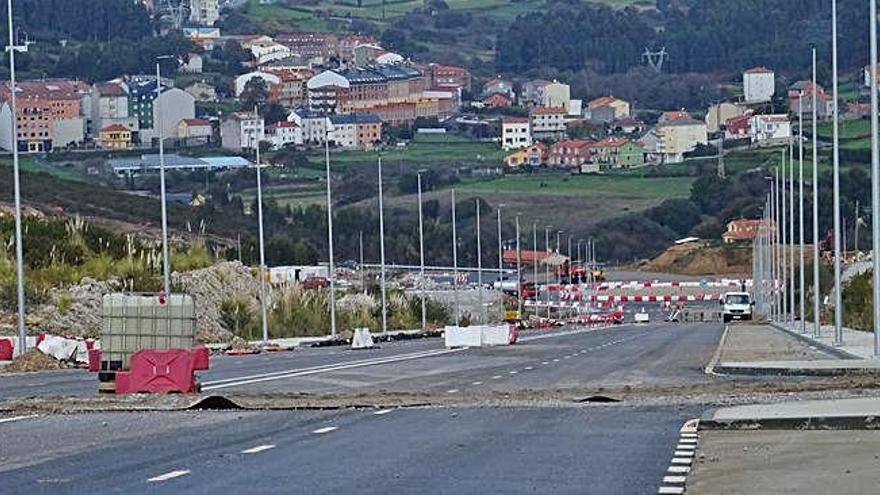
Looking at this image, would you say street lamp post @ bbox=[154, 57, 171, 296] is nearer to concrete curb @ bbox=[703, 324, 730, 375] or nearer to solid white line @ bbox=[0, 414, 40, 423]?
concrete curb @ bbox=[703, 324, 730, 375]

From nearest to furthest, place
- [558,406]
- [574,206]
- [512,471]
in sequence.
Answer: [512,471] → [558,406] → [574,206]

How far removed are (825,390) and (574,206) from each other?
149m

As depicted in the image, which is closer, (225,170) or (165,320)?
(165,320)

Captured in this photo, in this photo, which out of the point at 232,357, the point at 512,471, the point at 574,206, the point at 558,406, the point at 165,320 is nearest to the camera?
the point at 512,471

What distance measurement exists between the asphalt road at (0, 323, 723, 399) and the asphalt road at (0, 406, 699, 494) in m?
6.22

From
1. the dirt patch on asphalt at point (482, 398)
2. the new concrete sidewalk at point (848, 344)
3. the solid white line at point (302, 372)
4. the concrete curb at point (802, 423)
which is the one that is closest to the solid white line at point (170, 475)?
the concrete curb at point (802, 423)

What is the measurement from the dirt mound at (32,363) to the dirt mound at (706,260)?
120 m

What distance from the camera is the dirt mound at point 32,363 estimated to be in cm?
3997

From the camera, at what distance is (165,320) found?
29359mm

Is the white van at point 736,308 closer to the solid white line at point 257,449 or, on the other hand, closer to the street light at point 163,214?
the street light at point 163,214

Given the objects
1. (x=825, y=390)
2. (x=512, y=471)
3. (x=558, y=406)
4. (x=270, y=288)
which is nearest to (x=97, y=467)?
(x=512, y=471)

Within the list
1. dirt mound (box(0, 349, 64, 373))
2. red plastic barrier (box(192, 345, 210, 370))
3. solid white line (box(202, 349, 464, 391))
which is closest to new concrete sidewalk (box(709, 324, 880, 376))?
solid white line (box(202, 349, 464, 391))

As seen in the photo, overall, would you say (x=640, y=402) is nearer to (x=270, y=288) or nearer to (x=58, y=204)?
(x=270, y=288)

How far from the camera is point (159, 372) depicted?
89.7 ft
